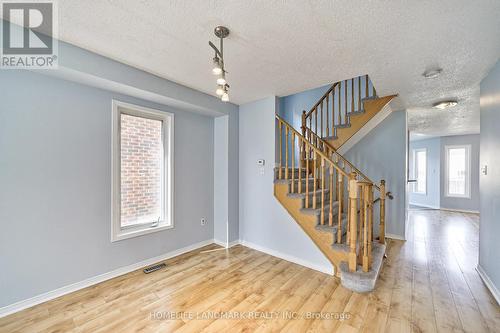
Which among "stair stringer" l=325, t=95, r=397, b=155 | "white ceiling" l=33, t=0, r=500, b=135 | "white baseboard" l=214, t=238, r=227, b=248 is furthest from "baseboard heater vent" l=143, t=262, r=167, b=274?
"stair stringer" l=325, t=95, r=397, b=155

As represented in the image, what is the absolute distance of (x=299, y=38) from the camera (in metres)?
1.85

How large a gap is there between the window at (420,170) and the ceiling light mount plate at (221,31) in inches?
340

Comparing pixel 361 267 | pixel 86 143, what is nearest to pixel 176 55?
pixel 86 143

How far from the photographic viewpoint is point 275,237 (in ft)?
10.7

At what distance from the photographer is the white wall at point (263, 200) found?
3010mm

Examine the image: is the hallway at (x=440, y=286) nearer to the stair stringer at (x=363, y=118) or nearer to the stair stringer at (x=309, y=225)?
the stair stringer at (x=309, y=225)

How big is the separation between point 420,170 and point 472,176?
1.41m

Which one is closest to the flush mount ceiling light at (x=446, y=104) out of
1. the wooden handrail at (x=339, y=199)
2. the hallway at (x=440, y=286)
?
the wooden handrail at (x=339, y=199)

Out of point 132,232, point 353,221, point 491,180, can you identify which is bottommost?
point 132,232

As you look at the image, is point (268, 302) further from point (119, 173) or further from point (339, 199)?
point (119, 173)

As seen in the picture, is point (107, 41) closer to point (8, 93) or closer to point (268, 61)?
point (8, 93)

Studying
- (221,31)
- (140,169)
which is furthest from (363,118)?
(140,169)
